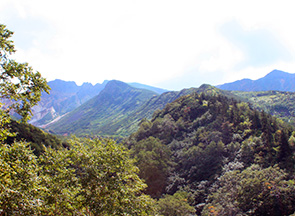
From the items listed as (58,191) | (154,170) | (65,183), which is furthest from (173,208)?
(58,191)

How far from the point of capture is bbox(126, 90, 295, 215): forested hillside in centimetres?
3431

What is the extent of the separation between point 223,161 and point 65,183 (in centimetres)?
5173

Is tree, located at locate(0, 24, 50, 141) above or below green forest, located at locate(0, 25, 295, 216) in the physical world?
above

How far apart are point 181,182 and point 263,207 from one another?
86.6ft

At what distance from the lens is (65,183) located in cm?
1345

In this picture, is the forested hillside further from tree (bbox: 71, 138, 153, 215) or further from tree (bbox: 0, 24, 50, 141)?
tree (bbox: 0, 24, 50, 141)

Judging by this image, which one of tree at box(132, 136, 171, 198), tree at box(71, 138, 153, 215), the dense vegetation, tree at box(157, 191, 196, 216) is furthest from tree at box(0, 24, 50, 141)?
tree at box(132, 136, 171, 198)

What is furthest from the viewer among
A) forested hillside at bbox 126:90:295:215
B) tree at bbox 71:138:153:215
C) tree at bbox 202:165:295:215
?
forested hillside at bbox 126:90:295:215

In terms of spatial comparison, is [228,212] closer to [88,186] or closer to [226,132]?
[88,186]

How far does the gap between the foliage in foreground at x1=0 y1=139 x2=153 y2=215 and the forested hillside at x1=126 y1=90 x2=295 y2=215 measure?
88.1 feet

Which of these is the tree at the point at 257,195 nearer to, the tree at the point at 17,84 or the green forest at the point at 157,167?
the green forest at the point at 157,167

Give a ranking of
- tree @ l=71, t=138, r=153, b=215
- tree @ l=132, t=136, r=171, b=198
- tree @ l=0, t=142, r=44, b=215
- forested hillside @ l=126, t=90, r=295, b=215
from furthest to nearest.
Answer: tree @ l=132, t=136, r=171, b=198, forested hillside @ l=126, t=90, r=295, b=215, tree @ l=71, t=138, r=153, b=215, tree @ l=0, t=142, r=44, b=215

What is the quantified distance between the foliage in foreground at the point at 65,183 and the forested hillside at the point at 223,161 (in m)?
26.8

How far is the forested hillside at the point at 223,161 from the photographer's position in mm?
34312
